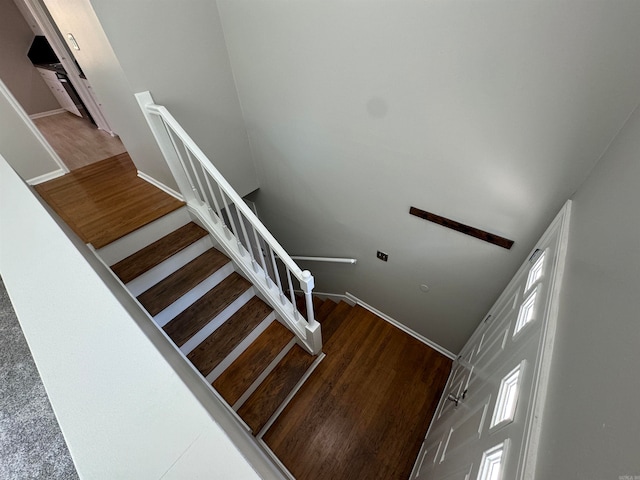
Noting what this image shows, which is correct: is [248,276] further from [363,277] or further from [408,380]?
[408,380]

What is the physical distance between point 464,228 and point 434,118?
789 mm

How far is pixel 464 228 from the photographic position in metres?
1.86

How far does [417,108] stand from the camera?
1615 mm

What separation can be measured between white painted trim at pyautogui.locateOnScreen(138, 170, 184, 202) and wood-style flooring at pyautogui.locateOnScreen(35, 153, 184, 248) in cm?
4

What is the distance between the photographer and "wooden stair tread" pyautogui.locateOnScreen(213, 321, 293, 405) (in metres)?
1.99

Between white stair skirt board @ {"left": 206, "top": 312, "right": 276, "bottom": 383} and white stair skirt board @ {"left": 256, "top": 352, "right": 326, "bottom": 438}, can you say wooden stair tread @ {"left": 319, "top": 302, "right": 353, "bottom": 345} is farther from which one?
white stair skirt board @ {"left": 206, "top": 312, "right": 276, "bottom": 383}

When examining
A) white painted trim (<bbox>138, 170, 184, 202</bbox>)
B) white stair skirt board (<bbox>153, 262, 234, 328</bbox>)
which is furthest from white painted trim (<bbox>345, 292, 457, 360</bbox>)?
white painted trim (<bbox>138, 170, 184, 202</bbox>)

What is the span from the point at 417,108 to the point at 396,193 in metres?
0.62

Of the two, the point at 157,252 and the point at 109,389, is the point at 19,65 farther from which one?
the point at 109,389

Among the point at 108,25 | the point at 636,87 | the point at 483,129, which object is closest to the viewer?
the point at 636,87

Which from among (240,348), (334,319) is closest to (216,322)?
(240,348)

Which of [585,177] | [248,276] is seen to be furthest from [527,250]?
[248,276]

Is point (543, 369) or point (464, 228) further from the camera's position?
point (464, 228)

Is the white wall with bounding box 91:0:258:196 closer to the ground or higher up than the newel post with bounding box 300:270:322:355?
higher up
